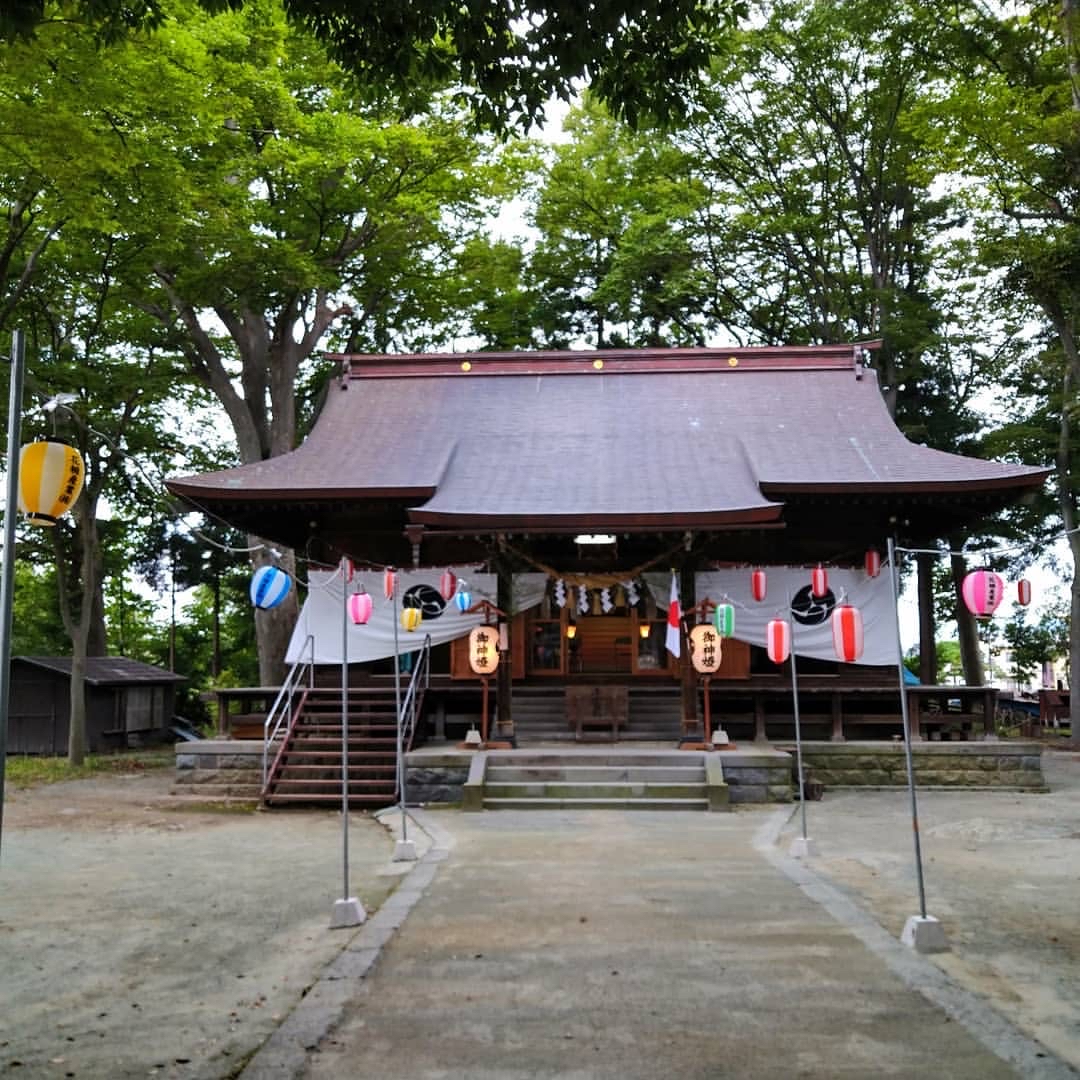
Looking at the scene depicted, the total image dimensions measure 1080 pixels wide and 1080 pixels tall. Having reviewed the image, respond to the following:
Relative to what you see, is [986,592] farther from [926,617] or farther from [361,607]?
[926,617]

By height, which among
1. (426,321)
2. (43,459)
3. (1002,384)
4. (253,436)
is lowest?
(43,459)

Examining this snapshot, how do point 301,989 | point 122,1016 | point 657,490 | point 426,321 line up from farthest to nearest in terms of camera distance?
point 426,321 → point 657,490 → point 301,989 → point 122,1016

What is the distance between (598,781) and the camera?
11523mm

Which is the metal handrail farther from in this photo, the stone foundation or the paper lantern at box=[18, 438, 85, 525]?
the paper lantern at box=[18, 438, 85, 525]

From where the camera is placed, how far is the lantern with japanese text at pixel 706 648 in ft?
41.1

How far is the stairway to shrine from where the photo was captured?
11055 mm

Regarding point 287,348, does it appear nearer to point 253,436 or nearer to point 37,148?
point 253,436

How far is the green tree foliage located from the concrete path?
15.7 feet

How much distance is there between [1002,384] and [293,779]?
1910 cm

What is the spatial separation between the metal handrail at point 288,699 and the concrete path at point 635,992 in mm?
5802

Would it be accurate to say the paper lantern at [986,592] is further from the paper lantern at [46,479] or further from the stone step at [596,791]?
the paper lantern at [46,479]

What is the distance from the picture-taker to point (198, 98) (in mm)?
11797

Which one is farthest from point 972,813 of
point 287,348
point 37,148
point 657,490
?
point 287,348

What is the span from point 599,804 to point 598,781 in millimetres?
533
